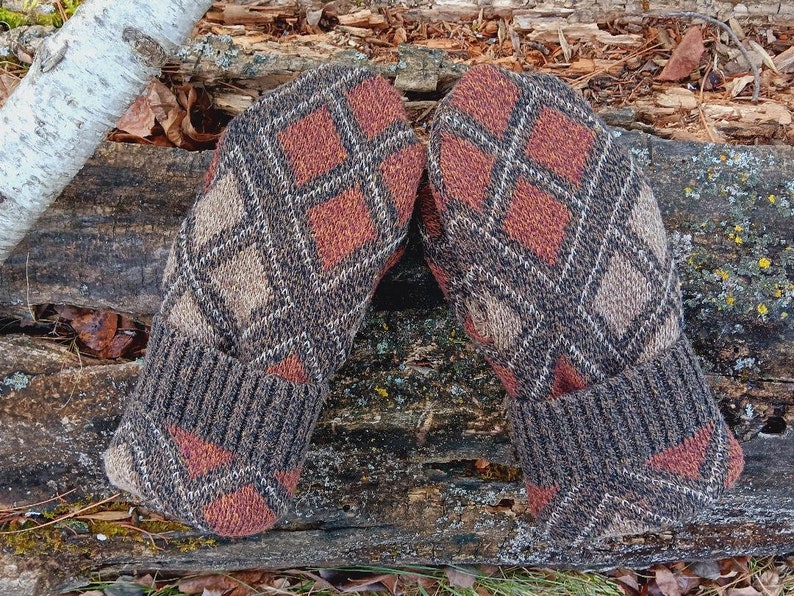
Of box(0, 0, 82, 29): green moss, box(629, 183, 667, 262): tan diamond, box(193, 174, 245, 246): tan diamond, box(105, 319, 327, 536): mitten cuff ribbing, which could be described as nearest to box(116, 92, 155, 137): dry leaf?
box(0, 0, 82, 29): green moss

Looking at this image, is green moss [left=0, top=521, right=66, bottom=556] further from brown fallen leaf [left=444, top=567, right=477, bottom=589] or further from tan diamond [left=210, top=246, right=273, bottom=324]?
brown fallen leaf [left=444, top=567, right=477, bottom=589]

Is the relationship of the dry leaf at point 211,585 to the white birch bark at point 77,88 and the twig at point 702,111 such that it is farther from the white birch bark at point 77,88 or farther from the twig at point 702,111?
the twig at point 702,111

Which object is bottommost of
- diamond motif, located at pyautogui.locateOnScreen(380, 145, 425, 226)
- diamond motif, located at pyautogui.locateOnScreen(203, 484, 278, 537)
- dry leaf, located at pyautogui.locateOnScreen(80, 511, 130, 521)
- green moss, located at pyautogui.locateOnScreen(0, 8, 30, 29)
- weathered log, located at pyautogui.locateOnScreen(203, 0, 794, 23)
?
dry leaf, located at pyautogui.locateOnScreen(80, 511, 130, 521)

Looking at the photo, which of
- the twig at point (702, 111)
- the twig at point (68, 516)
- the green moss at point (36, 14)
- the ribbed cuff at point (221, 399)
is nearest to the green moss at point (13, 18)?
the green moss at point (36, 14)

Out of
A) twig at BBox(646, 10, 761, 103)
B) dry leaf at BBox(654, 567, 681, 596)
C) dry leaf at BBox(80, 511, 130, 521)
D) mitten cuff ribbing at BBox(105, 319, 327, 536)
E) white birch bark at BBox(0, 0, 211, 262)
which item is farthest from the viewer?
dry leaf at BBox(654, 567, 681, 596)

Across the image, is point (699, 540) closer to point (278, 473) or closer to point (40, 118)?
point (278, 473)

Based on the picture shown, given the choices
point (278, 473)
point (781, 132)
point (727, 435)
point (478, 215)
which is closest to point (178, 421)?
point (278, 473)

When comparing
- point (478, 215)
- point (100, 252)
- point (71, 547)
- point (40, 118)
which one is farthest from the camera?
point (71, 547)
